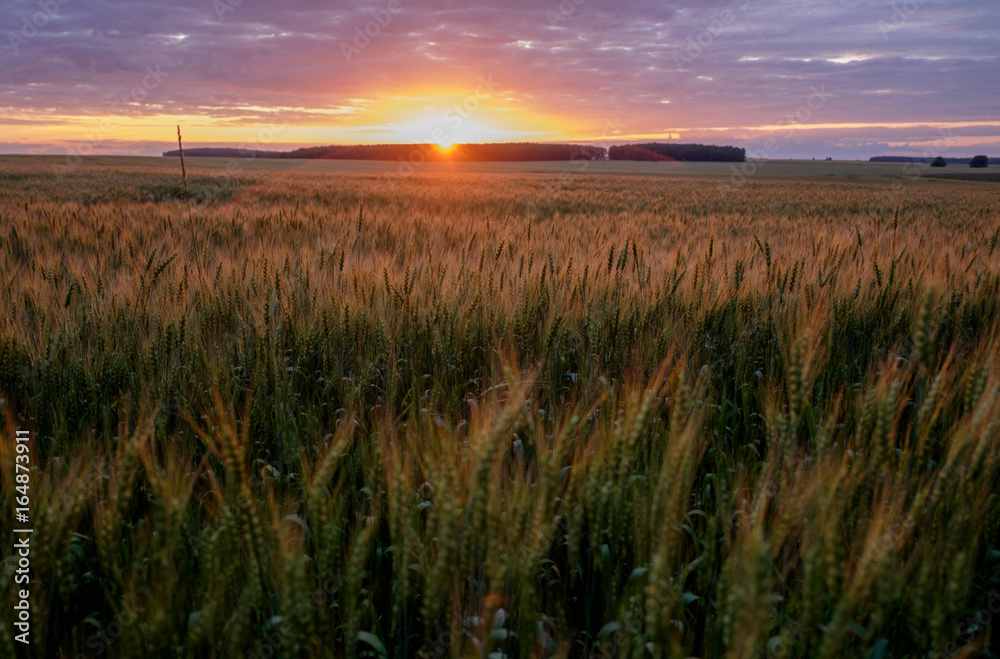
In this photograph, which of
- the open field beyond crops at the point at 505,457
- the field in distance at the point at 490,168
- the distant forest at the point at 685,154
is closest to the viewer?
the open field beyond crops at the point at 505,457

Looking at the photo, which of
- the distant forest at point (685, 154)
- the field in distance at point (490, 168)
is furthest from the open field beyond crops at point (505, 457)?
the distant forest at point (685, 154)

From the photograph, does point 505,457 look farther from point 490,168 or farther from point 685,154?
point 685,154

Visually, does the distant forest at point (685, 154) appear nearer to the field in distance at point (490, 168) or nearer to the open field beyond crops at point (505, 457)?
the field in distance at point (490, 168)

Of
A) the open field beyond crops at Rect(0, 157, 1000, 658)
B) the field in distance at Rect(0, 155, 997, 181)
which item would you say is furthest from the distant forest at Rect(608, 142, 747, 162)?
the open field beyond crops at Rect(0, 157, 1000, 658)

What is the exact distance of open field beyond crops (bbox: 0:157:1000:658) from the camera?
1.10m

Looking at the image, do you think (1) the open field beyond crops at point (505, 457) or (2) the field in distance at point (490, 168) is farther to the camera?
(2) the field in distance at point (490, 168)

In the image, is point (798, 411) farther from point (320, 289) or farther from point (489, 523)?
point (320, 289)

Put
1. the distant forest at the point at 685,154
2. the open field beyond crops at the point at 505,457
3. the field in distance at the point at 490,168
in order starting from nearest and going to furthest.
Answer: the open field beyond crops at the point at 505,457 < the field in distance at the point at 490,168 < the distant forest at the point at 685,154

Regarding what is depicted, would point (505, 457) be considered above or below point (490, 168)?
below

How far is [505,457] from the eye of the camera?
1.97 metres

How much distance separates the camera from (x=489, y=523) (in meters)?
1.11

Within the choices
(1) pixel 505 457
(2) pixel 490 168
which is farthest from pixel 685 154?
(1) pixel 505 457

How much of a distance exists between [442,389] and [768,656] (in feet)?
4.60

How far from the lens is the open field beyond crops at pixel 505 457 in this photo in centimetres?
110
